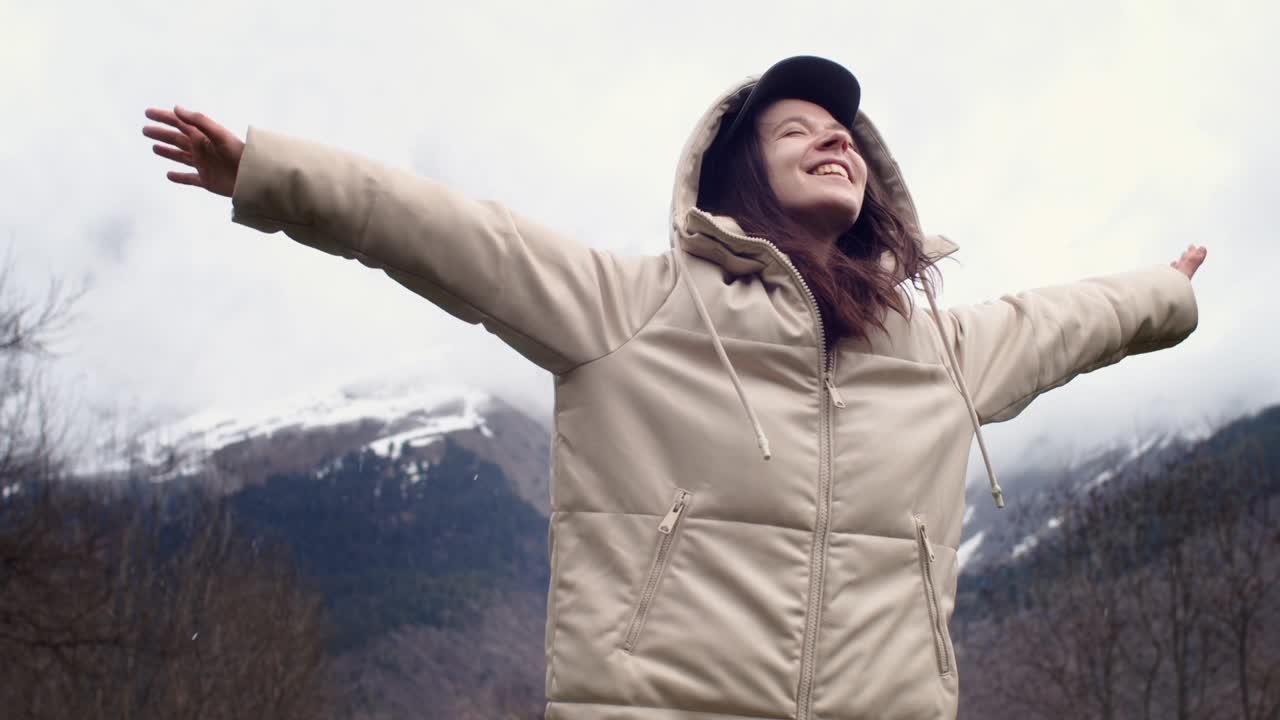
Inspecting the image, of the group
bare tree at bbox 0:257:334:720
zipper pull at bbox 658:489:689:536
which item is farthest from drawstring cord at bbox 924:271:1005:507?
bare tree at bbox 0:257:334:720

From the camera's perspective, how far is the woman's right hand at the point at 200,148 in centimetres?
170

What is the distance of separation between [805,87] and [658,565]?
1.12 meters

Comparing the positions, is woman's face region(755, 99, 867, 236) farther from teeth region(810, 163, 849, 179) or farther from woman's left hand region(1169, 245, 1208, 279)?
woman's left hand region(1169, 245, 1208, 279)

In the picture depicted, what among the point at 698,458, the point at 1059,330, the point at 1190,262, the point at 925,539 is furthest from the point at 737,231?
the point at 1190,262

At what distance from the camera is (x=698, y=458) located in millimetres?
1902

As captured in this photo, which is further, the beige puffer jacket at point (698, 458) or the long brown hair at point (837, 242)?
the long brown hair at point (837, 242)

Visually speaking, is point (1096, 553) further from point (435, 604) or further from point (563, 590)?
point (435, 604)

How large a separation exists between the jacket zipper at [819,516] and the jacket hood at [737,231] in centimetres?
4

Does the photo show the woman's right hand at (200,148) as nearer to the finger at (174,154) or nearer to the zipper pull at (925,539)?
the finger at (174,154)

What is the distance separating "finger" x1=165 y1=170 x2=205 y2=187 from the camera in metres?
1.75

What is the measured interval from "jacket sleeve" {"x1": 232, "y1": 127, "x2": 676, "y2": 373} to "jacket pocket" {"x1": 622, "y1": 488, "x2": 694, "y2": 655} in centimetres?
30

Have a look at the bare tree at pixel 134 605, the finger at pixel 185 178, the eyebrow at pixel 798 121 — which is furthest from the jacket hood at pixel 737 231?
the bare tree at pixel 134 605

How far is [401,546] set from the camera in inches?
2537

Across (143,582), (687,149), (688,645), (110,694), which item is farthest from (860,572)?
(143,582)
